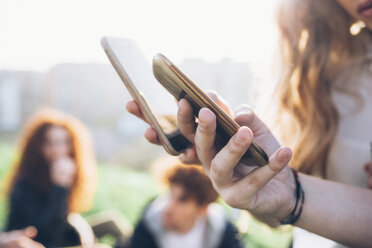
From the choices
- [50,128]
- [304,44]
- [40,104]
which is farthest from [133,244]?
[40,104]

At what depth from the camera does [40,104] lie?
1341cm

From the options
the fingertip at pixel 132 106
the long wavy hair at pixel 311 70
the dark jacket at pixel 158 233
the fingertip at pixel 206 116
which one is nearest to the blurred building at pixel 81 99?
the dark jacket at pixel 158 233

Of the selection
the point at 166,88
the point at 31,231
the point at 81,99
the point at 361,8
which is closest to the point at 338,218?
the point at 166,88

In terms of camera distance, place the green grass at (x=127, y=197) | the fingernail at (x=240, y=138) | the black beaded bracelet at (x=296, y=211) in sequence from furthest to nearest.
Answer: the green grass at (x=127, y=197) < the black beaded bracelet at (x=296, y=211) < the fingernail at (x=240, y=138)

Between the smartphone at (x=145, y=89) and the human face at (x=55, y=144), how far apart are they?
2.38 m

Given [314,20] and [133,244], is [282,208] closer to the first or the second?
[314,20]

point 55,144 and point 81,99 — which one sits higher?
point 55,144

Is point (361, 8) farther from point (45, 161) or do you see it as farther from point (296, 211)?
point (45, 161)

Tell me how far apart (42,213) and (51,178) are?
0.37m

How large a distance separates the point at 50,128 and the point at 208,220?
6.27ft

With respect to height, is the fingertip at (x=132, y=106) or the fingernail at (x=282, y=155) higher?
the fingernail at (x=282, y=155)

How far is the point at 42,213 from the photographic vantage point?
3.02 meters

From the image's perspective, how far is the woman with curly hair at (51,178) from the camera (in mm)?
2992

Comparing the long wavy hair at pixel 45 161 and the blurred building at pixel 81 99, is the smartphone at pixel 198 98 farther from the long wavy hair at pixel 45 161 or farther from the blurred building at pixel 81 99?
the blurred building at pixel 81 99
